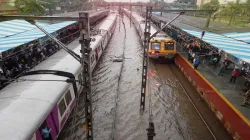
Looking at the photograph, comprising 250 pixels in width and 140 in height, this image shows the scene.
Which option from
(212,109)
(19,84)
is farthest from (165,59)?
(19,84)

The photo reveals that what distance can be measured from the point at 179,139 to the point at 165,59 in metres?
11.1

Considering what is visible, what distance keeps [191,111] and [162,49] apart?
827 centimetres

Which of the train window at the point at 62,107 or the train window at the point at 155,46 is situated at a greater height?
the train window at the point at 155,46

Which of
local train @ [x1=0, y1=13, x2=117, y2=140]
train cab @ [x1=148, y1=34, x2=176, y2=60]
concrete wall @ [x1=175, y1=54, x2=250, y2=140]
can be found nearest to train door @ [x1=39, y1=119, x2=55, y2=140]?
local train @ [x1=0, y1=13, x2=117, y2=140]

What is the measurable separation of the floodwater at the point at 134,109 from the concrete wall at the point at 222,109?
3.30 feet

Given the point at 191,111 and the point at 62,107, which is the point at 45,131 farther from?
the point at 191,111

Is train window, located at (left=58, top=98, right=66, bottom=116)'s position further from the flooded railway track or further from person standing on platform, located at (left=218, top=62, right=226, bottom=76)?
person standing on platform, located at (left=218, top=62, right=226, bottom=76)

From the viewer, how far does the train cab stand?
18500 millimetres

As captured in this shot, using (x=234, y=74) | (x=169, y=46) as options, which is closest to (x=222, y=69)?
(x=234, y=74)

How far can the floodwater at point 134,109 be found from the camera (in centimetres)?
955

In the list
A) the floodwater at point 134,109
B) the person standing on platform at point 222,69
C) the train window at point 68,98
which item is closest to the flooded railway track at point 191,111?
the floodwater at point 134,109

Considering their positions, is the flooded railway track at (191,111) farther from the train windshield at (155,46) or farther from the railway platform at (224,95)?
the train windshield at (155,46)

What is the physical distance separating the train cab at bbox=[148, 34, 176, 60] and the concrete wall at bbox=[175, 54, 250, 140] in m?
4.06

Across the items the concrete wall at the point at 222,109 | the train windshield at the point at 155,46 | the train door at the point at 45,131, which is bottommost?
the concrete wall at the point at 222,109
